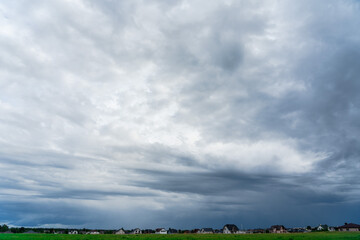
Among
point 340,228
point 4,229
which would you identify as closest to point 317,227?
point 340,228

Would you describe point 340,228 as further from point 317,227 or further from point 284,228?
point 284,228

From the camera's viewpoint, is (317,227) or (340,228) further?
(317,227)

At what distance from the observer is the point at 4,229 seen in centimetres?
17875

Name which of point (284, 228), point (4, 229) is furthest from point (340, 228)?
point (4, 229)

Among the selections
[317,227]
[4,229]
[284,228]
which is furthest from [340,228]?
[4,229]

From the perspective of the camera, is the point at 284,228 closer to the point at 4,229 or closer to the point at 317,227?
the point at 317,227

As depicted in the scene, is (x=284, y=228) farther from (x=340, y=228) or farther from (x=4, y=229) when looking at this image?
(x=4, y=229)

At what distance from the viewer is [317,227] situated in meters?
195

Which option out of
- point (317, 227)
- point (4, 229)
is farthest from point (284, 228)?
point (4, 229)

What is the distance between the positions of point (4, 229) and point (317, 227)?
213m

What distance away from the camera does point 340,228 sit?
17912 centimetres

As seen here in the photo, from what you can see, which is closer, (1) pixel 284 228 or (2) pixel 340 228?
(2) pixel 340 228

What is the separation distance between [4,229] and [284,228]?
189m

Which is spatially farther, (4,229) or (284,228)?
(284,228)
